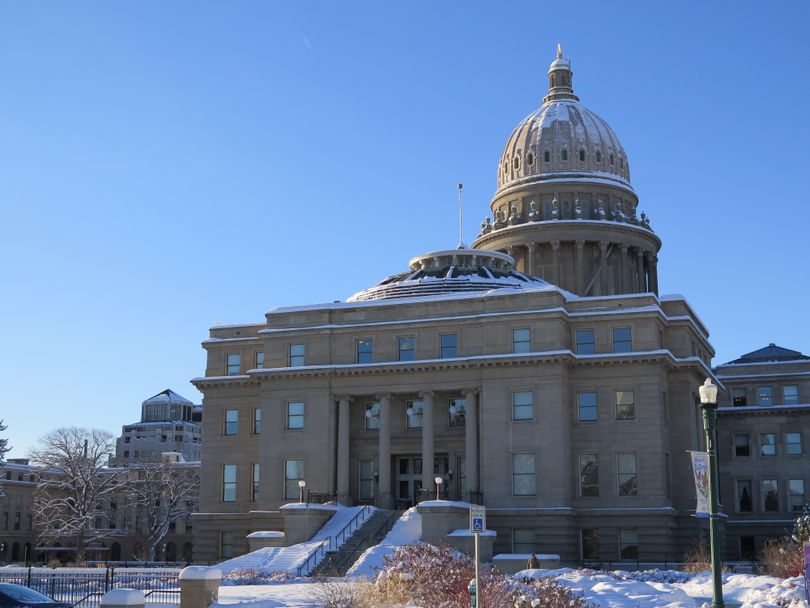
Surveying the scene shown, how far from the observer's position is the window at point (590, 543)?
194 ft

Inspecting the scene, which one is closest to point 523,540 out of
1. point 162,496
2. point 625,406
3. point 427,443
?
point 427,443

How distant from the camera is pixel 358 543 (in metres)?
55.1

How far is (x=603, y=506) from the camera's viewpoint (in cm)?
5934

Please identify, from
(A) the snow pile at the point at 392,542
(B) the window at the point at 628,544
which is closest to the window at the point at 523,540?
(B) the window at the point at 628,544

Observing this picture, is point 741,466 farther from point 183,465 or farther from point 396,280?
point 183,465

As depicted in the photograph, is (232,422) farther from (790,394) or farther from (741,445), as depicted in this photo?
(790,394)

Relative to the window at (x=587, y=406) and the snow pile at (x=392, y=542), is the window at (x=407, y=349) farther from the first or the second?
the window at (x=587, y=406)

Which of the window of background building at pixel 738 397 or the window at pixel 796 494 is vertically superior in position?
the window of background building at pixel 738 397

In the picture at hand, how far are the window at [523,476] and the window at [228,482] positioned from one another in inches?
701

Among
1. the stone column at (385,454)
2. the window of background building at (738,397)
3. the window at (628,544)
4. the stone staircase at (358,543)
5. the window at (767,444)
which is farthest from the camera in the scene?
the window of background building at (738,397)

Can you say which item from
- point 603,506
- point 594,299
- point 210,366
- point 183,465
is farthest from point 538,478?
point 183,465

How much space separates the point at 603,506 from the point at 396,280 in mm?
23532

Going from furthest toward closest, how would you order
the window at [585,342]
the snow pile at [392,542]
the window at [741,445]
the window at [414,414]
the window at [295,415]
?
the window at [741,445], the window at [295,415], the window at [414,414], the window at [585,342], the snow pile at [392,542]

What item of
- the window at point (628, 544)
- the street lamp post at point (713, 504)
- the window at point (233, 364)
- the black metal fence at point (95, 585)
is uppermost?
the window at point (233, 364)
